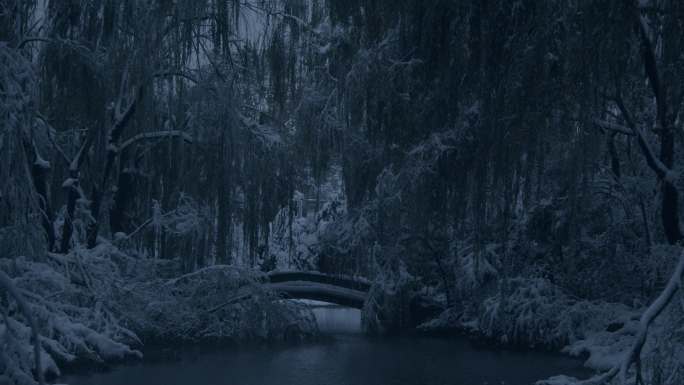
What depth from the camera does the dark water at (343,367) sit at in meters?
6.90

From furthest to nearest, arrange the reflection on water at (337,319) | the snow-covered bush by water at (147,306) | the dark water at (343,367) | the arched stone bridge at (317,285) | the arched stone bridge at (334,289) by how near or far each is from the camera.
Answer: the reflection on water at (337,319) → the arched stone bridge at (317,285) → the arched stone bridge at (334,289) → the dark water at (343,367) → the snow-covered bush by water at (147,306)

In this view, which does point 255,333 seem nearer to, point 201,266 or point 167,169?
point 201,266

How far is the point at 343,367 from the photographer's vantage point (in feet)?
25.1

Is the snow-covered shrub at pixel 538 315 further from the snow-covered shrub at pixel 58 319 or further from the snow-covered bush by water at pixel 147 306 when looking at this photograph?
the snow-covered shrub at pixel 58 319

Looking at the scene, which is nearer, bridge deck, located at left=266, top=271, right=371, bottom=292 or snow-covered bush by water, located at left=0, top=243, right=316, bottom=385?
snow-covered bush by water, located at left=0, top=243, right=316, bottom=385

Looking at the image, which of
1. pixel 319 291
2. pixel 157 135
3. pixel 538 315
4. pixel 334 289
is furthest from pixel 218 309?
pixel 538 315

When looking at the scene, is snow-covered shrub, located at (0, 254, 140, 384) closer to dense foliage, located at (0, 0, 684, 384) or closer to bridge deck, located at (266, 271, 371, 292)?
dense foliage, located at (0, 0, 684, 384)

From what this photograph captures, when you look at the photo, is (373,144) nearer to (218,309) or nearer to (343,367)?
(343,367)

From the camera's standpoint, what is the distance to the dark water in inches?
272

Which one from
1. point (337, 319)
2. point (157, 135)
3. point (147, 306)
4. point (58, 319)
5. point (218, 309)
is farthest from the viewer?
point (337, 319)

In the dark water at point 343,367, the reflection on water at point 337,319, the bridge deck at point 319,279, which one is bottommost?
the dark water at point 343,367

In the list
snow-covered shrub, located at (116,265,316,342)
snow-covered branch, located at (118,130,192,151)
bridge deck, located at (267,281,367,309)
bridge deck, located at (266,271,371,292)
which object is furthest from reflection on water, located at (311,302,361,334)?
snow-covered branch, located at (118,130,192,151)

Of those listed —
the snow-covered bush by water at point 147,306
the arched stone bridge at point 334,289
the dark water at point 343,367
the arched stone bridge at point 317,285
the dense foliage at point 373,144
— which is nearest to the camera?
the dense foliage at point 373,144

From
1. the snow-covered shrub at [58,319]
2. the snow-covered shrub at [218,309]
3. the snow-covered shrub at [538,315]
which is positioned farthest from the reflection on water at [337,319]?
the snow-covered shrub at [58,319]
